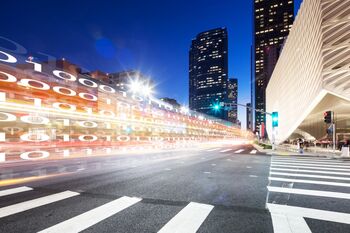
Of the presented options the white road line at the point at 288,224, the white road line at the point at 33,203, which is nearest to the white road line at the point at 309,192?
the white road line at the point at 288,224

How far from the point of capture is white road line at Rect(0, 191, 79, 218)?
495cm

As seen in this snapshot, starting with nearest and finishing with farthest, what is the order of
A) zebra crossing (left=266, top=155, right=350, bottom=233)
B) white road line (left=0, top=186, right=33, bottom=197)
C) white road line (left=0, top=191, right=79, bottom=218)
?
zebra crossing (left=266, top=155, right=350, bottom=233), white road line (left=0, top=191, right=79, bottom=218), white road line (left=0, top=186, right=33, bottom=197)

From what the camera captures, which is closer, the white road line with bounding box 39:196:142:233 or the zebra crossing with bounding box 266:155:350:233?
the white road line with bounding box 39:196:142:233

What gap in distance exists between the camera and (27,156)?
56.2 feet

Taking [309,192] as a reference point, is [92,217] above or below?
above

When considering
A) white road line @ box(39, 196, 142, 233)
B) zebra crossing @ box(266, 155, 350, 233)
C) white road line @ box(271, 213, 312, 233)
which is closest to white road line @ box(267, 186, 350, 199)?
zebra crossing @ box(266, 155, 350, 233)

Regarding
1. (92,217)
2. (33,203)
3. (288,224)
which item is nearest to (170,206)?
(92,217)

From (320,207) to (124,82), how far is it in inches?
6400

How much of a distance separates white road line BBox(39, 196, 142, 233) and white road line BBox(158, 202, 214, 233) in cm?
129

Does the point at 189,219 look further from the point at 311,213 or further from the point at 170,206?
the point at 311,213

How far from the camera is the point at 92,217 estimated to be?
4.62m

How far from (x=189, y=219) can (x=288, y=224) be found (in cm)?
182

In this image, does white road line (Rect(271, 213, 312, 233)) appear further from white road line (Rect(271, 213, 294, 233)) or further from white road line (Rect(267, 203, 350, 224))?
white road line (Rect(267, 203, 350, 224))

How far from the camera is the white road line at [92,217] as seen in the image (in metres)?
4.03
